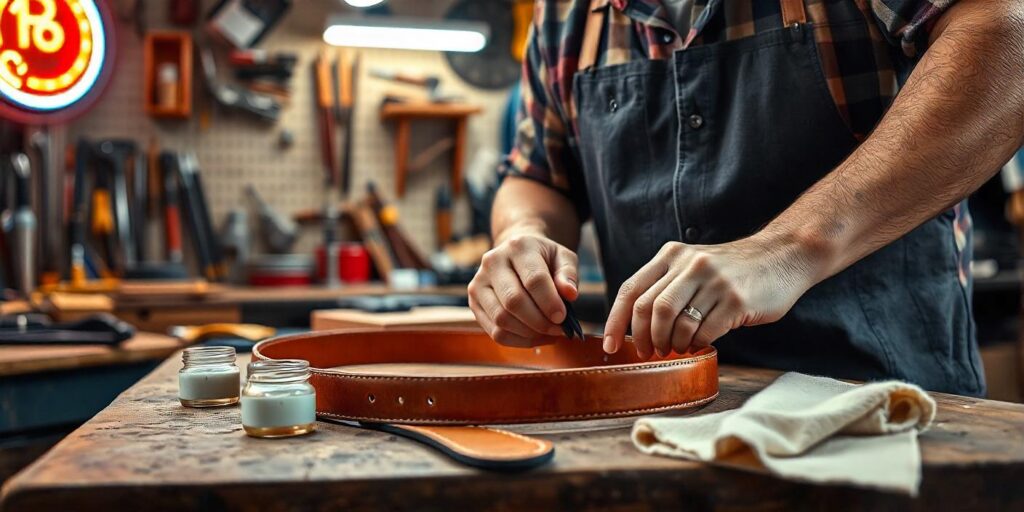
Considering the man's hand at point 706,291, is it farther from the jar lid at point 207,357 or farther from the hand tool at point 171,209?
the hand tool at point 171,209

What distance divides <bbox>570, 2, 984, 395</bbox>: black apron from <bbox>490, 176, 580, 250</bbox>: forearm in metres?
0.21

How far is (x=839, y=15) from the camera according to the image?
4.33ft

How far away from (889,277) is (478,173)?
317 cm

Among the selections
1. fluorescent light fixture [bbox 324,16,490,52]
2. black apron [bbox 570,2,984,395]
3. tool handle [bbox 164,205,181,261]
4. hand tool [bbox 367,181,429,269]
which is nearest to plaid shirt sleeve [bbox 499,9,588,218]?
black apron [bbox 570,2,984,395]

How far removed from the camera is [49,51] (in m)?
1.56

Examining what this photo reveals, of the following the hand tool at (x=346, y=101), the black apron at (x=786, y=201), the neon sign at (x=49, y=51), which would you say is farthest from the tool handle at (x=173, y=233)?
the black apron at (x=786, y=201)

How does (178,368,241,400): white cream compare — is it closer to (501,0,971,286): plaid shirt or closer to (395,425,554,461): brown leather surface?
(395,425,554,461): brown leather surface

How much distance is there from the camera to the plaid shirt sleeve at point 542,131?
5.75ft

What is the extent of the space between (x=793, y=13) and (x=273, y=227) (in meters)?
3.11

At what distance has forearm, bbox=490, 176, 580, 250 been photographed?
1610 millimetres

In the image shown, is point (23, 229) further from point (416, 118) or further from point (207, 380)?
point (207, 380)

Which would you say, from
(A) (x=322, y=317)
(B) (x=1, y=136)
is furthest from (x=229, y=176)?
(A) (x=322, y=317)

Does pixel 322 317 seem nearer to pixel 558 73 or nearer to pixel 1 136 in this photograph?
pixel 558 73

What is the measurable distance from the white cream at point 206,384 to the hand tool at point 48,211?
3.05 m
